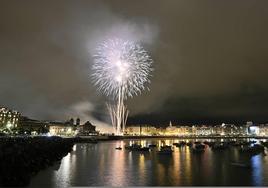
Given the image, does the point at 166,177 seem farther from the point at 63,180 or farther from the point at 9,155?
the point at 9,155

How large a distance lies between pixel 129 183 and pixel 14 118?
352ft

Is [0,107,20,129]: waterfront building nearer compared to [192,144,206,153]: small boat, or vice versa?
[192,144,206,153]: small boat

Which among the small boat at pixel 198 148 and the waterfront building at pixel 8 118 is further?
the waterfront building at pixel 8 118

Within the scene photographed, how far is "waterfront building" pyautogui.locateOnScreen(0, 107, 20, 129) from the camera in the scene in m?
106

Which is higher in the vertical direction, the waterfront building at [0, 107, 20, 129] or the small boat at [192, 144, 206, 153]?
the waterfront building at [0, 107, 20, 129]

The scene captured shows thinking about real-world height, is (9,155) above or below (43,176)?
above

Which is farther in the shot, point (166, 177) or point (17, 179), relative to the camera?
point (166, 177)

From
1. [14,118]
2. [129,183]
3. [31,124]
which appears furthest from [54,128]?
[129,183]

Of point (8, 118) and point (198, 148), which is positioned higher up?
point (8, 118)

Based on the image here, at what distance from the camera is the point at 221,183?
67.1ft

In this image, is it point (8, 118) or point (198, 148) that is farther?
point (8, 118)

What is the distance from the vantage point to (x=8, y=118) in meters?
111

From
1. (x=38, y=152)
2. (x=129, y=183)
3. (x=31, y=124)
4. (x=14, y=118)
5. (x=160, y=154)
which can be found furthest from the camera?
(x=31, y=124)

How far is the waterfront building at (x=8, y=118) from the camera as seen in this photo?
106 m
